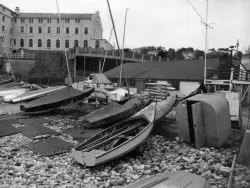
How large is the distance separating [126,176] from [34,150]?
12.9 ft

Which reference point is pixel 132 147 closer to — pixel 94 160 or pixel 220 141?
pixel 94 160

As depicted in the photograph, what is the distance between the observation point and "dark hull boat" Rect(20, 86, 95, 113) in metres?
15.1

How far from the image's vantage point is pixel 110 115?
11.8m

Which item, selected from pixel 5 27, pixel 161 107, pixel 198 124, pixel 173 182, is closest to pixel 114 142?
pixel 198 124

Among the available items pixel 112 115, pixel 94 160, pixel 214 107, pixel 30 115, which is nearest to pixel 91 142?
pixel 94 160

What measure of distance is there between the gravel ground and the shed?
40cm

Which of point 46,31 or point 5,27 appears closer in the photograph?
point 5,27

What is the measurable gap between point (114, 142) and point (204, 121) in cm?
368

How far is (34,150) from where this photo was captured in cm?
874

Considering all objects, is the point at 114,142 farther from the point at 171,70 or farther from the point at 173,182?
the point at 171,70

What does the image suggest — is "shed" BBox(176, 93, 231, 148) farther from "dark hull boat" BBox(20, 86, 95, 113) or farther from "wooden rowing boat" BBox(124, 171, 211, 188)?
"dark hull boat" BBox(20, 86, 95, 113)

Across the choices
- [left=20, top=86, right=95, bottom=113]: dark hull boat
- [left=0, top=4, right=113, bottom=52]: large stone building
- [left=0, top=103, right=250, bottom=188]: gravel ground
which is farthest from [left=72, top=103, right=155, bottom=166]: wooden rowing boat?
[left=0, top=4, right=113, bottom=52]: large stone building

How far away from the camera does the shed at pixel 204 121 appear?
9.12 meters

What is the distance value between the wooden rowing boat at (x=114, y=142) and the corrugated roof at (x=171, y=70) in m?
15.9
